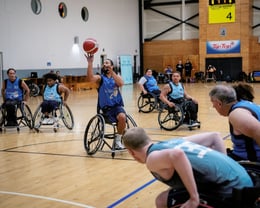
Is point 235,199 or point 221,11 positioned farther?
point 221,11

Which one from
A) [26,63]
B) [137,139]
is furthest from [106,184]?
[26,63]

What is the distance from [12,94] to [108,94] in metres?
2.77

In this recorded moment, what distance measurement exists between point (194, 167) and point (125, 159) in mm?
3062

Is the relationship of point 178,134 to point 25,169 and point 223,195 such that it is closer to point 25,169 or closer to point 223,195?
point 25,169

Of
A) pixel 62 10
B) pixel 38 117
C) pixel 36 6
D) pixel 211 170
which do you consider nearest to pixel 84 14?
pixel 62 10

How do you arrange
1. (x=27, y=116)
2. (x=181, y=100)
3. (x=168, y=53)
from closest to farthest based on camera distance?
1. (x=181, y=100)
2. (x=27, y=116)
3. (x=168, y=53)

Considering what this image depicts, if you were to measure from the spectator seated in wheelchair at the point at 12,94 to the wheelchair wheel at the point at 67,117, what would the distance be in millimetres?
736

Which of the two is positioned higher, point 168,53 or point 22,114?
point 168,53

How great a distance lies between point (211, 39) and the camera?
935 inches

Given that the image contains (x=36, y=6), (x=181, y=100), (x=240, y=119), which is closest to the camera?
(x=240, y=119)

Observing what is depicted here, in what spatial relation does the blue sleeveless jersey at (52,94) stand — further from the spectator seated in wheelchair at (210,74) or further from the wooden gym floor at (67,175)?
the spectator seated in wheelchair at (210,74)

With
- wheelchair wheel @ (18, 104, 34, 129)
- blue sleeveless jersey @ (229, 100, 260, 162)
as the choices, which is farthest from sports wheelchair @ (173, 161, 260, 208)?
wheelchair wheel @ (18, 104, 34, 129)

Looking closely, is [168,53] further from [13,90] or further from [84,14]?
[13,90]

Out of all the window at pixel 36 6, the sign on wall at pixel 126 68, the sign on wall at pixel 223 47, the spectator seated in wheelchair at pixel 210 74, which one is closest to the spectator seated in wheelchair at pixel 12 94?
the window at pixel 36 6
